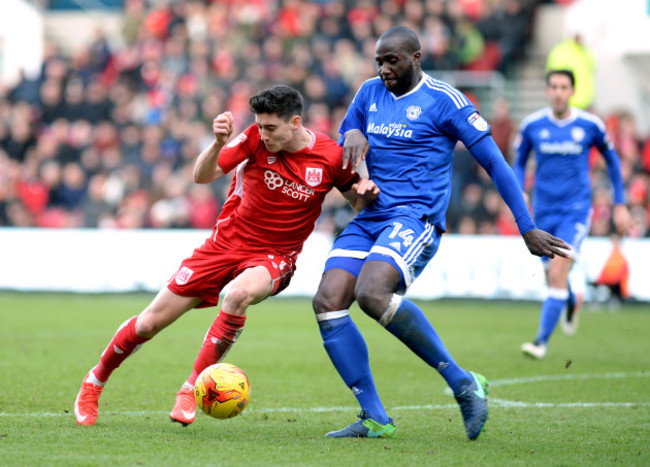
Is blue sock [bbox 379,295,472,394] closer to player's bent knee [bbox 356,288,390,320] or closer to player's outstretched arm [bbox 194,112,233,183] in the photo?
player's bent knee [bbox 356,288,390,320]

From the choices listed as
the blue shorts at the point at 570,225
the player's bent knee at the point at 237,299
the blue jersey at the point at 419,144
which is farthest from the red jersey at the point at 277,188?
the blue shorts at the point at 570,225

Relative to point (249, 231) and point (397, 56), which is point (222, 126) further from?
point (397, 56)

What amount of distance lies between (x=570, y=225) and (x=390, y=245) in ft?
14.7

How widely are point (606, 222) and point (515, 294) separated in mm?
1808

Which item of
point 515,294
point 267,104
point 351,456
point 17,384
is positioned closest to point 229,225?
point 267,104

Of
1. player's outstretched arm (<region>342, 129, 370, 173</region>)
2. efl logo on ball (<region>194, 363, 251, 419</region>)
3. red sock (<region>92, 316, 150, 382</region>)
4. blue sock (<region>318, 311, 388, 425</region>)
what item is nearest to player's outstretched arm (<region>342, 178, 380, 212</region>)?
player's outstretched arm (<region>342, 129, 370, 173</region>)

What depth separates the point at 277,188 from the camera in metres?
5.98

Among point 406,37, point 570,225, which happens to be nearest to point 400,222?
point 406,37

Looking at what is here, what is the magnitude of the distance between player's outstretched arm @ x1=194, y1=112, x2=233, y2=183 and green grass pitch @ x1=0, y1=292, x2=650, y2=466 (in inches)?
57.9


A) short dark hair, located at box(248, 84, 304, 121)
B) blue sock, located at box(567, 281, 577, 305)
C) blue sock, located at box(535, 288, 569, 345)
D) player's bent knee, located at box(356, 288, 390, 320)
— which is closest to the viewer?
player's bent knee, located at box(356, 288, 390, 320)

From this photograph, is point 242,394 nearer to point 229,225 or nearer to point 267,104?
point 229,225

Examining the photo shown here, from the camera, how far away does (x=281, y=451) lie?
5094 millimetres

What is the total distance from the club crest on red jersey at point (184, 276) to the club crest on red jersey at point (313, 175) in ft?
2.88

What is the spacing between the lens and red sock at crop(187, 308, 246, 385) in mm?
5809
